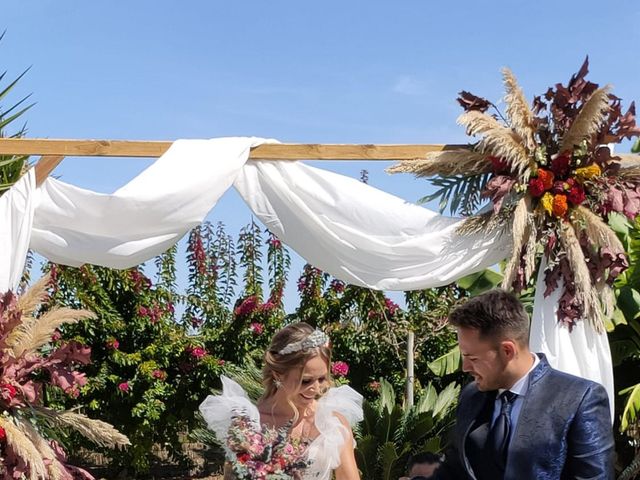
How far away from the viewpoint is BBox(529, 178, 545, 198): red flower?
15.5ft

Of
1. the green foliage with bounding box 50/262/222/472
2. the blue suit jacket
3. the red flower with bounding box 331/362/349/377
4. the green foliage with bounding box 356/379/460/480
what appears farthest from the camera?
the green foliage with bounding box 50/262/222/472

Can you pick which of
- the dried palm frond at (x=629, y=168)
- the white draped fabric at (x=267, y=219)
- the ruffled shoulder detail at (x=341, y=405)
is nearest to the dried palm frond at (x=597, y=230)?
the dried palm frond at (x=629, y=168)

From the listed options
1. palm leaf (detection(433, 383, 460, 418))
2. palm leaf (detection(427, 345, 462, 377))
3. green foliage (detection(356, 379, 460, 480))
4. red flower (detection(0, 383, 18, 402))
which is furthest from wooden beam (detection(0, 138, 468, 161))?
palm leaf (detection(427, 345, 462, 377))

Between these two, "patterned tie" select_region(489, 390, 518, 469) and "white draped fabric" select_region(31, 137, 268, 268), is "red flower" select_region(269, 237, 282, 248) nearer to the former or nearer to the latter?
"white draped fabric" select_region(31, 137, 268, 268)

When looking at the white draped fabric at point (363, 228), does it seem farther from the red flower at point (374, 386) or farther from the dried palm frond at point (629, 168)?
the red flower at point (374, 386)

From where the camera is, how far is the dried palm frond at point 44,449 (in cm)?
457

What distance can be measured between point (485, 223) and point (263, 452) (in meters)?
1.92

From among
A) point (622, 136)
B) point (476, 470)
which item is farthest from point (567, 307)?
point (476, 470)

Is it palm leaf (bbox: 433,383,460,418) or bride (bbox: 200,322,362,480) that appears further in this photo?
palm leaf (bbox: 433,383,460,418)

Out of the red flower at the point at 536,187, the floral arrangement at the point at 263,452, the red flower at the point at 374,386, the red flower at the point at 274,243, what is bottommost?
the red flower at the point at 374,386

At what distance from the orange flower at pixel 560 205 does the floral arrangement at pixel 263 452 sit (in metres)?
1.88

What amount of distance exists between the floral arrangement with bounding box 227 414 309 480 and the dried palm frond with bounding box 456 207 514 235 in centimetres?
172

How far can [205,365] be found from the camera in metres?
8.56

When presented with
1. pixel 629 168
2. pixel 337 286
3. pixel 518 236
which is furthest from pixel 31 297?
pixel 337 286
